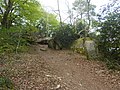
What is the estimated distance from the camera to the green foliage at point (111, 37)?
12211 mm

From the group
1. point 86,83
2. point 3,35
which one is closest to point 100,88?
point 86,83

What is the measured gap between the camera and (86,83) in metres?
8.19

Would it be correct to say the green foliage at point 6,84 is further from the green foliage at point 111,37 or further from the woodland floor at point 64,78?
the green foliage at point 111,37

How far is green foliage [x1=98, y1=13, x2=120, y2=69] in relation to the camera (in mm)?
12211

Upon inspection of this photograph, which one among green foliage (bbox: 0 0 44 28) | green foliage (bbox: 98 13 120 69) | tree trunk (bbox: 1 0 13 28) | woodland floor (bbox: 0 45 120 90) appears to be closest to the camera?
woodland floor (bbox: 0 45 120 90)

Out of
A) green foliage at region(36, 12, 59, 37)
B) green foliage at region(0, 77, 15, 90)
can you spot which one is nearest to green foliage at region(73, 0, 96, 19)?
green foliage at region(36, 12, 59, 37)

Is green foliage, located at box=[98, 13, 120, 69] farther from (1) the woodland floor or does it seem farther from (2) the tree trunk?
(2) the tree trunk

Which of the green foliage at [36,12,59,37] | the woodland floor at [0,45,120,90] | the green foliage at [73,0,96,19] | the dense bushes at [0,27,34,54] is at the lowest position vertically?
the woodland floor at [0,45,120,90]

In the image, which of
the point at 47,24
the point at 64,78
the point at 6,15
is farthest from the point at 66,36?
the point at 64,78

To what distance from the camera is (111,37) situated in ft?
41.9

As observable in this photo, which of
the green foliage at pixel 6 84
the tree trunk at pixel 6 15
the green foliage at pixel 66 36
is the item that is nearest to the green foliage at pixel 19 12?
the tree trunk at pixel 6 15

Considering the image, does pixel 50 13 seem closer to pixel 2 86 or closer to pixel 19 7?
pixel 19 7

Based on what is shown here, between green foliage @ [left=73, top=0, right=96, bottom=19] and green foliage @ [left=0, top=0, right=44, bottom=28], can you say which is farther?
green foliage @ [left=73, top=0, right=96, bottom=19]

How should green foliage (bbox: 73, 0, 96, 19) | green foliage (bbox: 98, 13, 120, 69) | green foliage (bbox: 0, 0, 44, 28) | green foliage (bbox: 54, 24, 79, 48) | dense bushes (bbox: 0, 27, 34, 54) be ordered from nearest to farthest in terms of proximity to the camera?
1. green foliage (bbox: 98, 13, 120, 69)
2. dense bushes (bbox: 0, 27, 34, 54)
3. green foliage (bbox: 0, 0, 44, 28)
4. green foliage (bbox: 54, 24, 79, 48)
5. green foliage (bbox: 73, 0, 96, 19)
